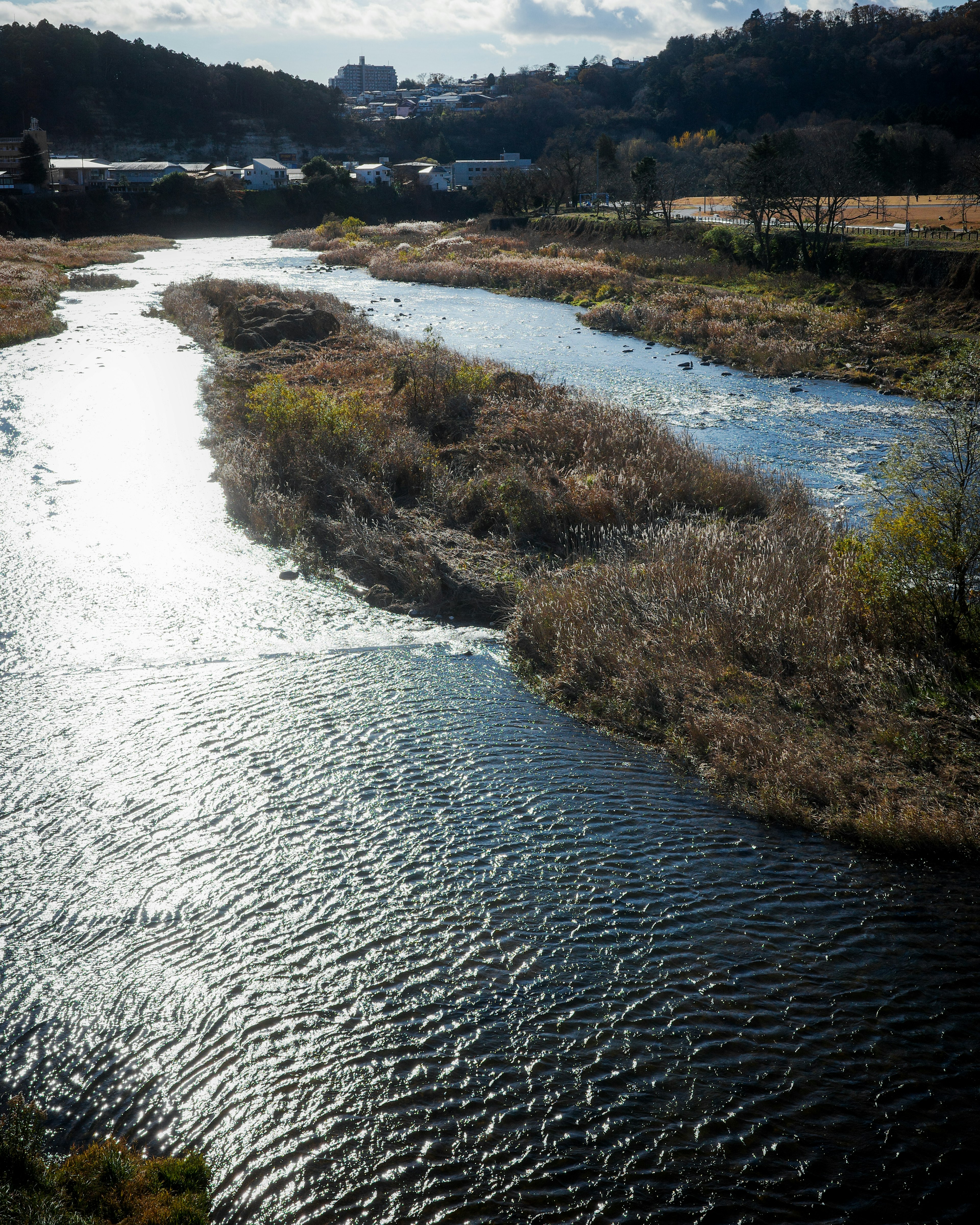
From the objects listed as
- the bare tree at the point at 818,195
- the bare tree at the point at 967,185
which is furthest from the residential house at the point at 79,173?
the bare tree at the point at 967,185

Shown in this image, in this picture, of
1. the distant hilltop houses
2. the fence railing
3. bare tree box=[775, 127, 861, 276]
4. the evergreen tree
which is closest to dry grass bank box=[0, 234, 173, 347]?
the evergreen tree

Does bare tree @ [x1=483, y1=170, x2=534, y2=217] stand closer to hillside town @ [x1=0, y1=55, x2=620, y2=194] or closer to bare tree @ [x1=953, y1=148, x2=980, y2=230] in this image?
hillside town @ [x1=0, y1=55, x2=620, y2=194]

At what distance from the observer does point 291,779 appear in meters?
8.98

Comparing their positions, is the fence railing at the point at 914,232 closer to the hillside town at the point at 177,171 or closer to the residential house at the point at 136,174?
the hillside town at the point at 177,171

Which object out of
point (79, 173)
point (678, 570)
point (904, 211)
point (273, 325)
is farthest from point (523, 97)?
point (678, 570)

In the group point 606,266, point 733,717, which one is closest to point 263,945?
point 733,717

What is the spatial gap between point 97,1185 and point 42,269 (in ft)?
188

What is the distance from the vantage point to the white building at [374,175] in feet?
346

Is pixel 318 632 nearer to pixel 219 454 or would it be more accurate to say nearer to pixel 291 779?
pixel 291 779

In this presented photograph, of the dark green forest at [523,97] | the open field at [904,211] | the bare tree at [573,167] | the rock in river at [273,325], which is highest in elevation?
the dark green forest at [523,97]

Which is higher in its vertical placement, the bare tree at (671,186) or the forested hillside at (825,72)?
the forested hillside at (825,72)

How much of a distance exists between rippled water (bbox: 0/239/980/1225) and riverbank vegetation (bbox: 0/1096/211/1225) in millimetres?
186

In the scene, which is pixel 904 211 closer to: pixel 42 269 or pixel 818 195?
pixel 818 195

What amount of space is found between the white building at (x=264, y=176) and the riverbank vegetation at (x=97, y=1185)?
113961 mm
